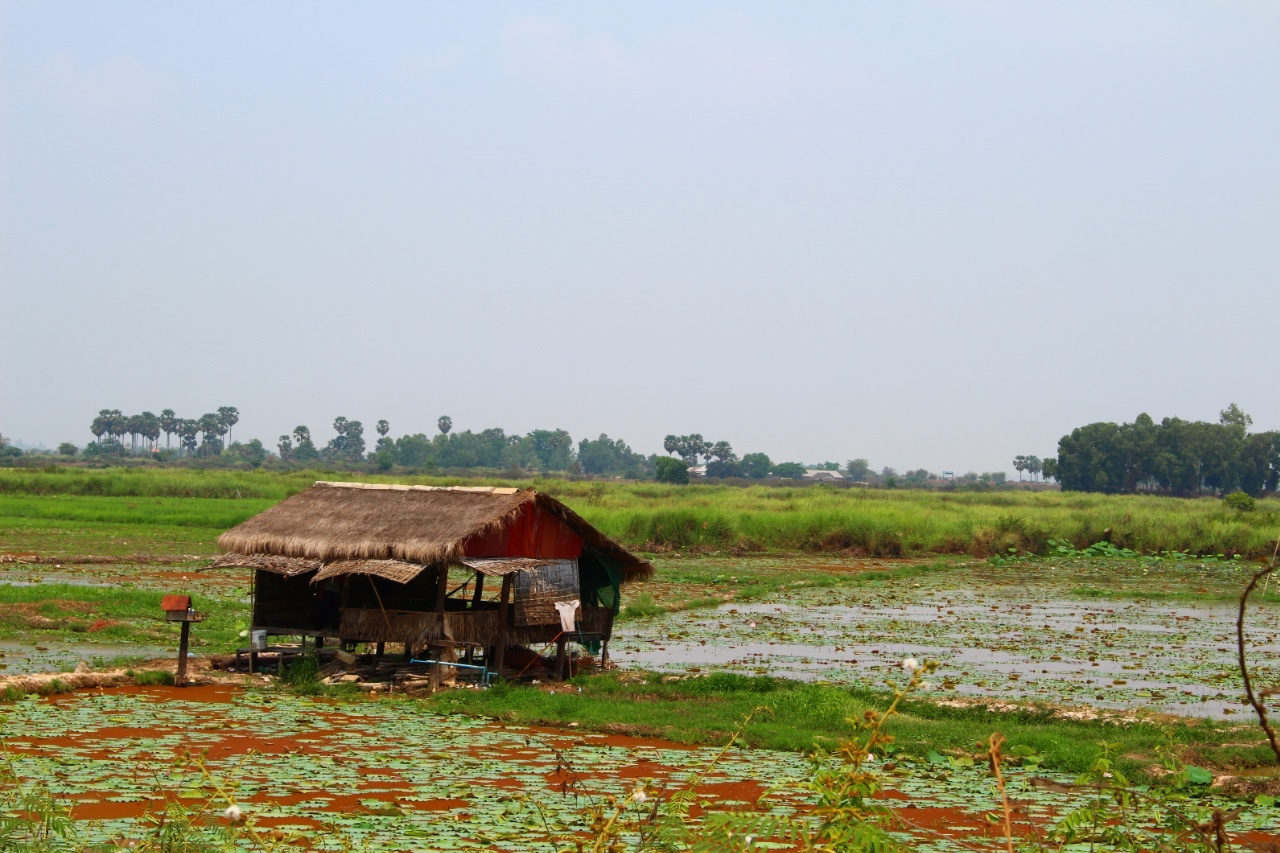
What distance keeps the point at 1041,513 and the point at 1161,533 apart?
4.74m

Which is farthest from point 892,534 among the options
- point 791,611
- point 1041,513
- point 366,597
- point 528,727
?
point 528,727

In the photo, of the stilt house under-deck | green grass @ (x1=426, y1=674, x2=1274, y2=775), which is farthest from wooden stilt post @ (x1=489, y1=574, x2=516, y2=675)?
green grass @ (x1=426, y1=674, x2=1274, y2=775)

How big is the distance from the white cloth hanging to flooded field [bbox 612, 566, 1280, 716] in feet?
7.16

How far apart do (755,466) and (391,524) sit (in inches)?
4540

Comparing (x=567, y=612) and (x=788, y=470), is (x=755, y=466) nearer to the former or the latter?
(x=788, y=470)

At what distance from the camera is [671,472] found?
82062mm

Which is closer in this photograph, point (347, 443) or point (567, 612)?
point (567, 612)

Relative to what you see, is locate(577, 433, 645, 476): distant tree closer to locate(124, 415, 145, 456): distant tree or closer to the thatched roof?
locate(124, 415, 145, 456): distant tree

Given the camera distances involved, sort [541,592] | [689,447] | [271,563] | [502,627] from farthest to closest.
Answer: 1. [689,447]
2. [271,563]
3. [541,592]
4. [502,627]

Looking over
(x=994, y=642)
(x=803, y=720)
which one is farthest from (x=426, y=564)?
(x=994, y=642)

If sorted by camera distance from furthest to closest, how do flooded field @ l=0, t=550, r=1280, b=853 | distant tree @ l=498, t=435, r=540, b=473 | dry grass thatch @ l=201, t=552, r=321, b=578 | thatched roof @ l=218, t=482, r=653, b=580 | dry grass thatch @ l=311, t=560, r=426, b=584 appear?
1. distant tree @ l=498, t=435, r=540, b=473
2. dry grass thatch @ l=201, t=552, r=321, b=578
3. thatched roof @ l=218, t=482, r=653, b=580
4. dry grass thatch @ l=311, t=560, r=426, b=584
5. flooded field @ l=0, t=550, r=1280, b=853

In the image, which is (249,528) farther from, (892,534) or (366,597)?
(892,534)

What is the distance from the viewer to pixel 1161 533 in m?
41.9

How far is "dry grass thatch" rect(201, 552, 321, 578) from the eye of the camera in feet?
49.2
